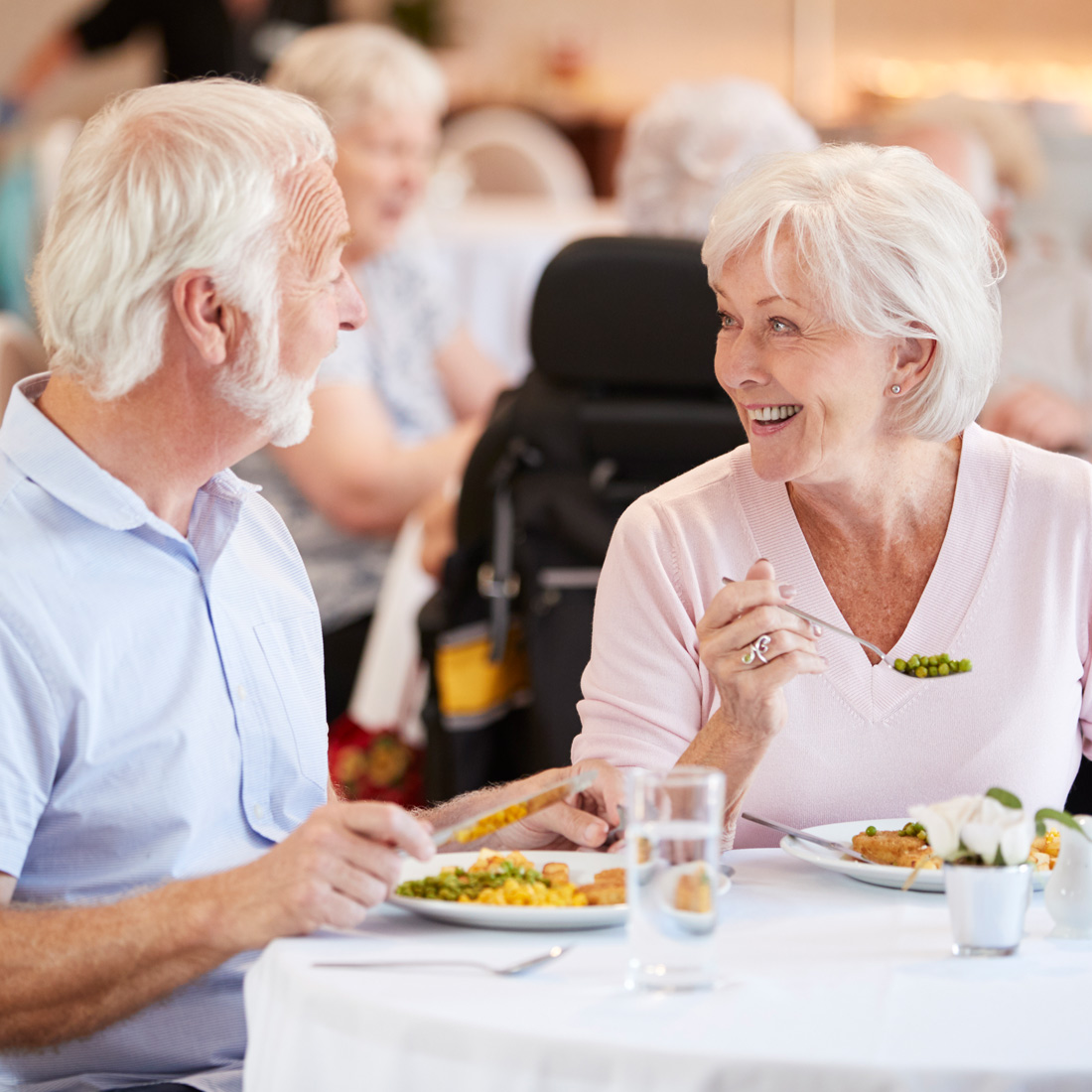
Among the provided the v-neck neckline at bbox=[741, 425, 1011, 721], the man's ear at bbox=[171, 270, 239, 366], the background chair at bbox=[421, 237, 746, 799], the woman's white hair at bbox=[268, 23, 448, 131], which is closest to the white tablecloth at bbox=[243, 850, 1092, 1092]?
the v-neck neckline at bbox=[741, 425, 1011, 721]

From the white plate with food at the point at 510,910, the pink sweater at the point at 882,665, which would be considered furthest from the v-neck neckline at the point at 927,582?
the white plate with food at the point at 510,910

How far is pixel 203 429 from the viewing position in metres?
1.52

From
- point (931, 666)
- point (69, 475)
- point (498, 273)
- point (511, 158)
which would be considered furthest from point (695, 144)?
point (511, 158)

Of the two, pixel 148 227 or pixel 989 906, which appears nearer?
pixel 989 906

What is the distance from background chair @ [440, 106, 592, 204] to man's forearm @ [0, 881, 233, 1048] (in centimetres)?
545

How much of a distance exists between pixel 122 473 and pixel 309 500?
215cm

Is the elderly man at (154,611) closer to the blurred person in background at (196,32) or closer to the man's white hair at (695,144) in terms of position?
the man's white hair at (695,144)

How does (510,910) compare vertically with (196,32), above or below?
below

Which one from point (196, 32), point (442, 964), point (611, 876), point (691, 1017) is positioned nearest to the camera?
point (691, 1017)

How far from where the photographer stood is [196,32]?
724 cm

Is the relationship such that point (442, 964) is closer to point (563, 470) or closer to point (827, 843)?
point (827, 843)

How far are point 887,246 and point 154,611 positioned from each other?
89cm

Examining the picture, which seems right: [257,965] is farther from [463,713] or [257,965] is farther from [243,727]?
[463,713]

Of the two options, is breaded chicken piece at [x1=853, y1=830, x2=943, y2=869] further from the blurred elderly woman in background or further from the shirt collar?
the blurred elderly woman in background
